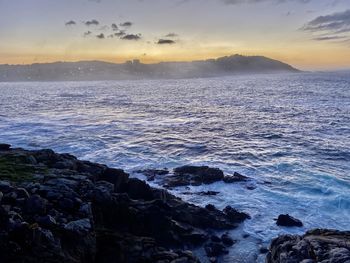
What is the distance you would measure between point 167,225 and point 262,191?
1291cm

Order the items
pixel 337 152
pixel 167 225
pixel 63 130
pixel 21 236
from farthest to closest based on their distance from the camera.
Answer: pixel 63 130, pixel 337 152, pixel 167 225, pixel 21 236

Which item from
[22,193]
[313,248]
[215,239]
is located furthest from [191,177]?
[313,248]

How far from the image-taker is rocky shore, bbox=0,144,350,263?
56.1ft

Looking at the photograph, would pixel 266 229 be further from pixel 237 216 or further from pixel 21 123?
pixel 21 123

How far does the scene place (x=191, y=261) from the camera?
65.7 feet

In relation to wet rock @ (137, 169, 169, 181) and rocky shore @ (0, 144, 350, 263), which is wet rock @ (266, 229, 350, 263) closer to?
rocky shore @ (0, 144, 350, 263)

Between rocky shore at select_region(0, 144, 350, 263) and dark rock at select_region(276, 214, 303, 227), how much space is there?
0.07 m

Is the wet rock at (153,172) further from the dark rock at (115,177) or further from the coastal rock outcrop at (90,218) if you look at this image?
the coastal rock outcrop at (90,218)

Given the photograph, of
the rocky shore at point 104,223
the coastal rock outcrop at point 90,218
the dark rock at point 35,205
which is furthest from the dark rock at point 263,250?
the dark rock at point 35,205

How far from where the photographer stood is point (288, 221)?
27.6 meters

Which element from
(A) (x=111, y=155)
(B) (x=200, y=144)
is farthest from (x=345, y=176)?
(A) (x=111, y=155)

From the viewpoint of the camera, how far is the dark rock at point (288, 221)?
27420mm

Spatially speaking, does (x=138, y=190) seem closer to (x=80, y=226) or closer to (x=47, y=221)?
(x=80, y=226)

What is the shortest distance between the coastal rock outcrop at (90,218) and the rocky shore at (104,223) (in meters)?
0.04
